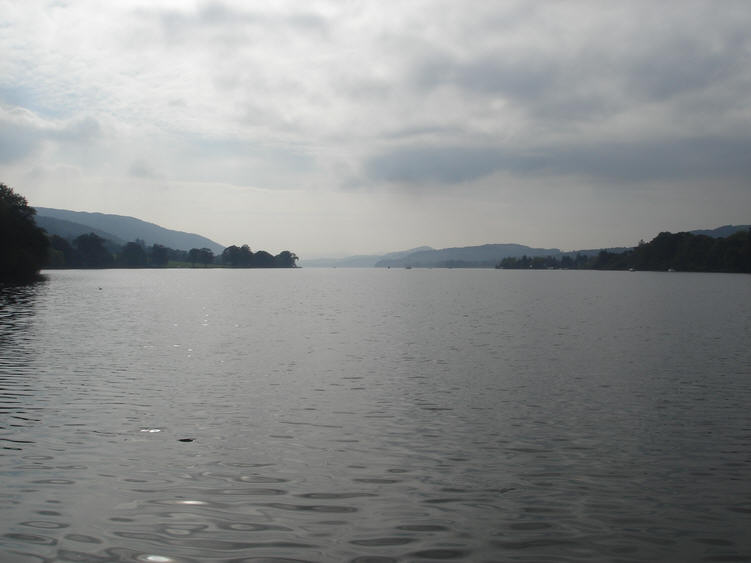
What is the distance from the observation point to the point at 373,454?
18516 millimetres

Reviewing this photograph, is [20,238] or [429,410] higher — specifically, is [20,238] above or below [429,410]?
above

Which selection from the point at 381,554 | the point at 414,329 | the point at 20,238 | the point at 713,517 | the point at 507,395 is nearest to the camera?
the point at 381,554

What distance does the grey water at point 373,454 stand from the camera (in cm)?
1261

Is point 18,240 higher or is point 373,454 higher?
point 18,240

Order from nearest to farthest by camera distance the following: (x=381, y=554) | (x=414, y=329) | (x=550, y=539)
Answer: (x=381, y=554) < (x=550, y=539) < (x=414, y=329)

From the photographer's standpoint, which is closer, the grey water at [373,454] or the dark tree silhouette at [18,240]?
the grey water at [373,454]

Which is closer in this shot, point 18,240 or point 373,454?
point 373,454

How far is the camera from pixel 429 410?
24172 mm

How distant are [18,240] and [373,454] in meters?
145

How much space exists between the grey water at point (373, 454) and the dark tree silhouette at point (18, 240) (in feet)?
347

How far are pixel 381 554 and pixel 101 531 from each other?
5849mm

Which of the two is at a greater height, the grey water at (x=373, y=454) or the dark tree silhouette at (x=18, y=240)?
the dark tree silhouette at (x=18, y=240)

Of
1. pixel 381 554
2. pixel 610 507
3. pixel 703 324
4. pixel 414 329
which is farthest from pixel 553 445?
pixel 703 324

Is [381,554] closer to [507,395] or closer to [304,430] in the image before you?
[304,430]
